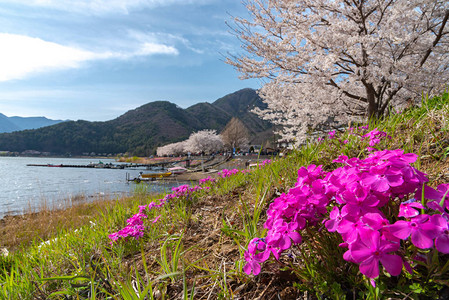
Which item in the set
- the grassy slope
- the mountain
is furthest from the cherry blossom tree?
the mountain

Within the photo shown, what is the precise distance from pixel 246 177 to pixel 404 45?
23.0ft

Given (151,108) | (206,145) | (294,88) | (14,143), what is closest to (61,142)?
(14,143)

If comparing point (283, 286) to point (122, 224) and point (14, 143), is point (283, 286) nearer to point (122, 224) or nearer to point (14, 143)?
point (122, 224)

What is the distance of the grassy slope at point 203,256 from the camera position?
3.77 ft

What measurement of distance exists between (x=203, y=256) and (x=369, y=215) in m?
1.24

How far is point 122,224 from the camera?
9.80 feet

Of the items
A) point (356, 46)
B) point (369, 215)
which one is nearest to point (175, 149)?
point (356, 46)

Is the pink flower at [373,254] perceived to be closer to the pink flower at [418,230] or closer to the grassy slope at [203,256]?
the pink flower at [418,230]

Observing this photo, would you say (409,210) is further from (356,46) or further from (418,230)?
(356,46)

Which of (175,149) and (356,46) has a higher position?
(356,46)

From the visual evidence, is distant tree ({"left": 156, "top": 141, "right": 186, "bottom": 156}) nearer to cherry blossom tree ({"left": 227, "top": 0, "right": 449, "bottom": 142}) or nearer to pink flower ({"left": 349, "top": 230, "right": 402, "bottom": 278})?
cherry blossom tree ({"left": 227, "top": 0, "right": 449, "bottom": 142})

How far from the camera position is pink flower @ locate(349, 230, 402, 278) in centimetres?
64

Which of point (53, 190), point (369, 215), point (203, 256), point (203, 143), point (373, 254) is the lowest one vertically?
point (53, 190)

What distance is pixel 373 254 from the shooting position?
2.14ft
